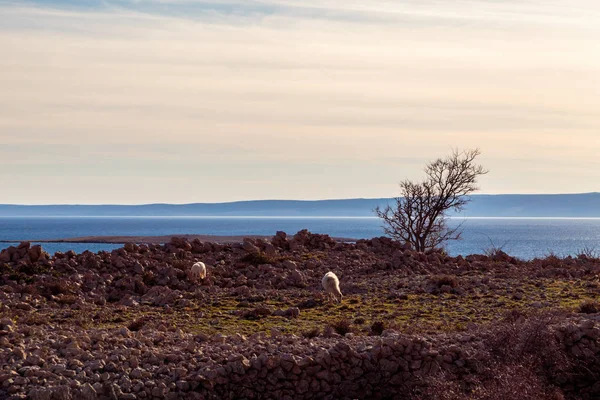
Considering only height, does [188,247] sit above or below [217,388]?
above

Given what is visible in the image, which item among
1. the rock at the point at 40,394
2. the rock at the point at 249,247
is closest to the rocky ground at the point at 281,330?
the rock at the point at 40,394

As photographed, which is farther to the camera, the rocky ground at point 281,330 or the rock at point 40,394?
the rocky ground at point 281,330

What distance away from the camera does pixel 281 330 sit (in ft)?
53.3

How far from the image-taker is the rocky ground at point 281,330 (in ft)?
41.8

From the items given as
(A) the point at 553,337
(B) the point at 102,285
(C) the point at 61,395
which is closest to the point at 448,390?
(A) the point at 553,337

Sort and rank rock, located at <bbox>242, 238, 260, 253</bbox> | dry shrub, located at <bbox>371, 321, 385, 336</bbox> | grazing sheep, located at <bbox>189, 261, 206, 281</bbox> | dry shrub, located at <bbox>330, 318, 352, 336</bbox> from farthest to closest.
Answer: rock, located at <bbox>242, 238, 260, 253</bbox>, grazing sheep, located at <bbox>189, 261, 206, 281</bbox>, dry shrub, located at <bbox>330, 318, 352, 336</bbox>, dry shrub, located at <bbox>371, 321, 385, 336</bbox>

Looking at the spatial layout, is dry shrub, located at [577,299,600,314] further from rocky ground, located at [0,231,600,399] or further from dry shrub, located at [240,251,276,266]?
dry shrub, located at [240,251,276,266]

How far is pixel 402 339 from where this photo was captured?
13.8m

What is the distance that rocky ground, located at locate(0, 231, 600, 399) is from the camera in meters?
12.7

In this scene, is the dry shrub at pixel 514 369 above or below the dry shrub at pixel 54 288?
below

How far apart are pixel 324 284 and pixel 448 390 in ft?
28.8

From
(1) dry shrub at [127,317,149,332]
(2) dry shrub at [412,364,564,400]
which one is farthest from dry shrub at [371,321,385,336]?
(1) dry shrub at [127,317,149,332]

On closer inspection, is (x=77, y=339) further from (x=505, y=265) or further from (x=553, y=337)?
(x=505, y=265)

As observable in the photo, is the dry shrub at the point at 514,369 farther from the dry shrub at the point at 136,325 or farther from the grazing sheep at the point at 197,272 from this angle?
the grazing sheep at the point at 197,272
